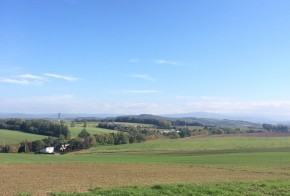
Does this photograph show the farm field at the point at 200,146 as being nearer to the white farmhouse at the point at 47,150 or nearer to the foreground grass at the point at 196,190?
the white farmhouse at the point at 47,150

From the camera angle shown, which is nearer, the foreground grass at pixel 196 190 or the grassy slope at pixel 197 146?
the foreground grass at pixel 196 190

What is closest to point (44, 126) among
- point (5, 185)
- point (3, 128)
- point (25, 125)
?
point (25, 125)

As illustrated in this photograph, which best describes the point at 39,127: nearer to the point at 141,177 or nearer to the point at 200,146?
the point at 200,146

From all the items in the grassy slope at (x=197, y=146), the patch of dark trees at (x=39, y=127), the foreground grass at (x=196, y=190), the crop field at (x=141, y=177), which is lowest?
the grassy slope at (x=197, y=146)

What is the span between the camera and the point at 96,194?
15578 mm

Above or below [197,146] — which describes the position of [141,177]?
above

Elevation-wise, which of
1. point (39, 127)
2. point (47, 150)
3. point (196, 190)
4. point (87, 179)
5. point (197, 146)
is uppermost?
point (39, 127)

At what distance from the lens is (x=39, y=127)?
11806 centimetres

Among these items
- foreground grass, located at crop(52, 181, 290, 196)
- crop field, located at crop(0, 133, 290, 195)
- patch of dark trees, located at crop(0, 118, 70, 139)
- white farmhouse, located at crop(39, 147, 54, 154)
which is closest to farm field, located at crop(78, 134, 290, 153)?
white farmhouse, located at crop(39, 147, 54, 154)

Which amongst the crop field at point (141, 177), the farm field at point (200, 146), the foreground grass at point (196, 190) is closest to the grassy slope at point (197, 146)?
the farm field at point (200, 146)

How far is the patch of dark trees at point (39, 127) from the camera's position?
11212 centimetres

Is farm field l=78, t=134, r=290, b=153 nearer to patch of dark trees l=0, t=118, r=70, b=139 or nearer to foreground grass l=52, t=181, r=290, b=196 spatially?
patch of dark trees l=0, t=118, r=70, b=139

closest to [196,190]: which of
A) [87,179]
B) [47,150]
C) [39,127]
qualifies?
[87,179]

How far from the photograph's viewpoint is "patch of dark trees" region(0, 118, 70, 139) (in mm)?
112125
